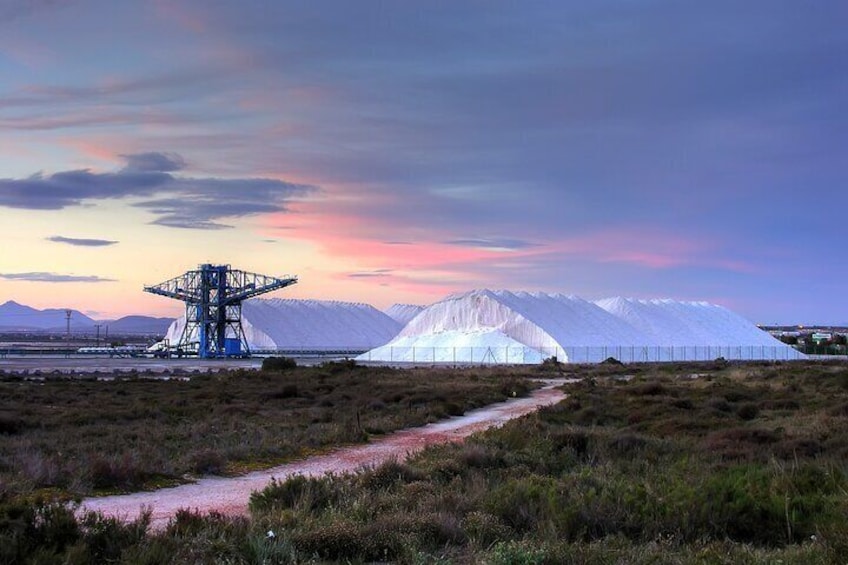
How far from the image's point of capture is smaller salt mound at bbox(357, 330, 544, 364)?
249 ft

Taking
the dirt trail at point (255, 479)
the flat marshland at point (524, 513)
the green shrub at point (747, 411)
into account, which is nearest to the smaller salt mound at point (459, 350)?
the green shrub at point (747, 411)

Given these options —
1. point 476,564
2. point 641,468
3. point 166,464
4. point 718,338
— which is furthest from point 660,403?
point 718,338

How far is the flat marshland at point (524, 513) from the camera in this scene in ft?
22.3

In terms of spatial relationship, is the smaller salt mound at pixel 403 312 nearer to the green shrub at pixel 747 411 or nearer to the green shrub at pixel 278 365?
the green shrub at pixel 278 365

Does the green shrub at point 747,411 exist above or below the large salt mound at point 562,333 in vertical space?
below

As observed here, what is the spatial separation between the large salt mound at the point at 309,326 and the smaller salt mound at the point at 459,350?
40.8 meters

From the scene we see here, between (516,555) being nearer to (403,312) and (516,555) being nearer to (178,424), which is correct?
(178,424)

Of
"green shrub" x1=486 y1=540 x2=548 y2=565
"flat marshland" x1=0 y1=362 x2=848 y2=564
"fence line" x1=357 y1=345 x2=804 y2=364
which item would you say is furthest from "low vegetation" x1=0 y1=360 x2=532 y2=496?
"fence line" x1=357 y1=345 x2=804 y2=364

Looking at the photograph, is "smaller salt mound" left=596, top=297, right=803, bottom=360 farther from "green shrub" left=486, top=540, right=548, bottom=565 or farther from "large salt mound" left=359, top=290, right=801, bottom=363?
"green shrub" left=486, top=540, right=548, bottom=565

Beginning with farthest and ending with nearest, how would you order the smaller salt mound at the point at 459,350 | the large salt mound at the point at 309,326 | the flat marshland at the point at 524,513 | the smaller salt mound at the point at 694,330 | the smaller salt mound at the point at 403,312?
the smaller salt mound at the point at 403,312
the large salt mound at the point at 309,326
the smaller salt mound at the point at 694,330
the smaller salt mound at the point at 459,350
the flat marshland at the point at 524,513

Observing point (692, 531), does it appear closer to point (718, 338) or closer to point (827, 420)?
point (827, 420)

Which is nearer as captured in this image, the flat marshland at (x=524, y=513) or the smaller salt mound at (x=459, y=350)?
the flat marshland at (x=524, y=513)

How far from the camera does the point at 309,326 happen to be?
134m

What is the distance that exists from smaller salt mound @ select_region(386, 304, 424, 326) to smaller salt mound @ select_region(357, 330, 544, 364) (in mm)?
78998
